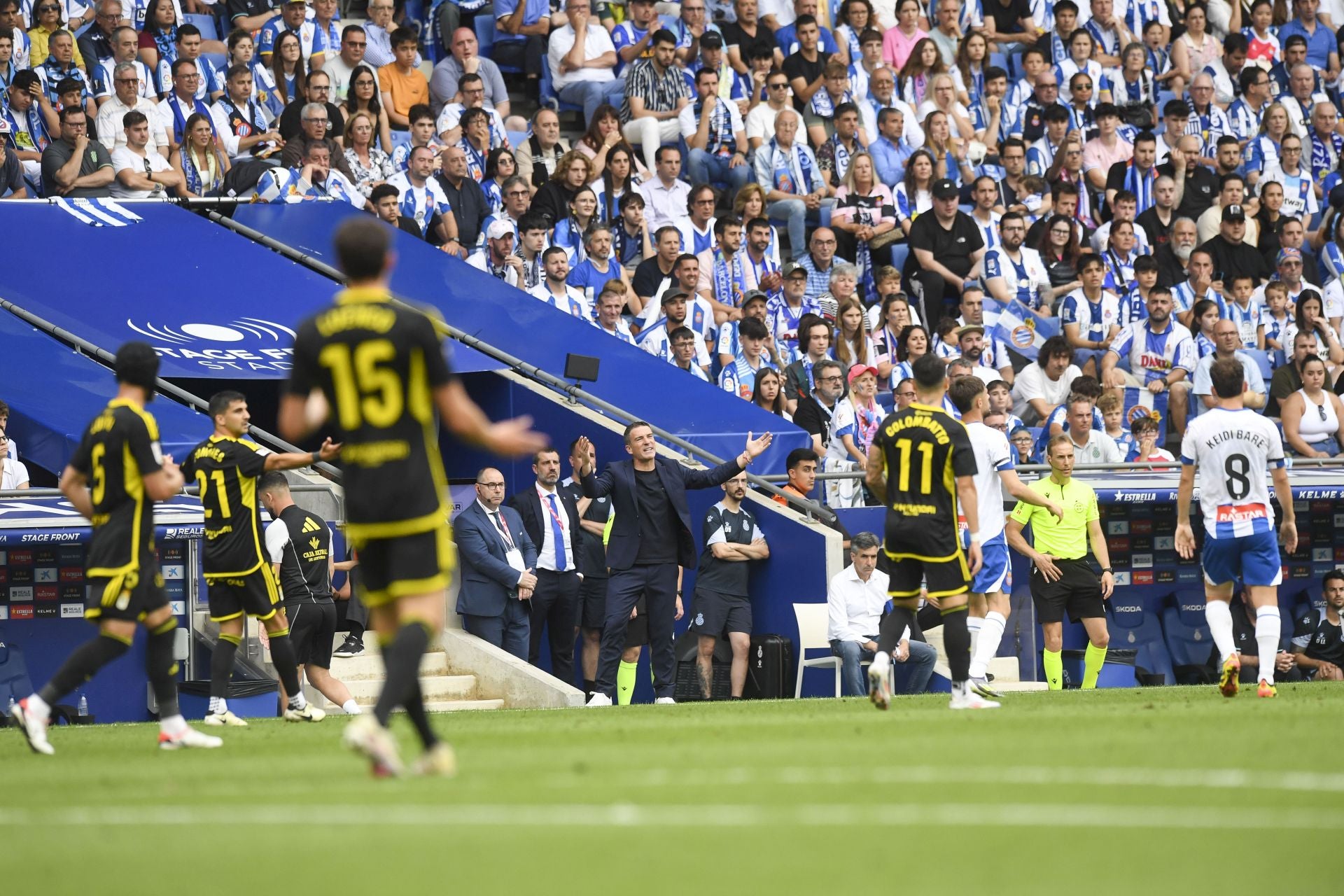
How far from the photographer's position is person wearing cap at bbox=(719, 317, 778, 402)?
727 inches

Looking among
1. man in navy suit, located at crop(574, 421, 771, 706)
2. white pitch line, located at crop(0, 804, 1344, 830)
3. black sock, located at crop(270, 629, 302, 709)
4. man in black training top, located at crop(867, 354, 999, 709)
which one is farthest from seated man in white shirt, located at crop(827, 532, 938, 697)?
white pitch line, located at crop(0, 804, 1344, 830)

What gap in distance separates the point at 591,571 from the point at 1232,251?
9923 mm

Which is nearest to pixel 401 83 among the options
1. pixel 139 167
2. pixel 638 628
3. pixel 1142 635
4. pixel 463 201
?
pixel 463 201

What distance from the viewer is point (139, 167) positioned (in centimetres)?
1833

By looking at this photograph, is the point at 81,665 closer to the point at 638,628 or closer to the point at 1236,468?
the point at 1236,468

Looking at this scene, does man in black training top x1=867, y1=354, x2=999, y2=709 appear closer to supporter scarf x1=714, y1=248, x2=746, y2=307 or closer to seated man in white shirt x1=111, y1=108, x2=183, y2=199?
supporter scarf x1=714, y1=248, x2=746, y2=307

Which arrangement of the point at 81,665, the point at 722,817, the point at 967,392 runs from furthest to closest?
the point at 967,392, the point at 81,665, the point at 722,817

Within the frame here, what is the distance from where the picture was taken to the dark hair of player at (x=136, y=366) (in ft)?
29.7

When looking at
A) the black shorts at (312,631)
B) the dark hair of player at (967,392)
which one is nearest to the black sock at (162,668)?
the black shorts at (312,631)

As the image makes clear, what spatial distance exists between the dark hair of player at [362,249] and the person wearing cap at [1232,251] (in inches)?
664

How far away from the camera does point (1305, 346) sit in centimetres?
1959

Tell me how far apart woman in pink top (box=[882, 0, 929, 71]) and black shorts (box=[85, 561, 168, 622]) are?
16016 millimetres

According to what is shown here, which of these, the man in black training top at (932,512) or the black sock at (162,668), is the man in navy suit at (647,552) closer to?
the man in black training top at (932,512)

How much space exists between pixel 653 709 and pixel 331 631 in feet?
8.53
